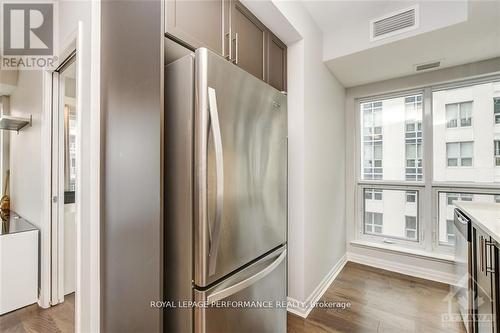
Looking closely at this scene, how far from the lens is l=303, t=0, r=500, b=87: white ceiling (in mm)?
1765

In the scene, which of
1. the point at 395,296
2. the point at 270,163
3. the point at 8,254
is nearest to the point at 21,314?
the point at 8,254

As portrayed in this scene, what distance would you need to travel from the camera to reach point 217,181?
100 centimetres

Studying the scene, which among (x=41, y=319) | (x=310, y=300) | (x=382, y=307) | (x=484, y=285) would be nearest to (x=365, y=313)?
(x=382, y=307)

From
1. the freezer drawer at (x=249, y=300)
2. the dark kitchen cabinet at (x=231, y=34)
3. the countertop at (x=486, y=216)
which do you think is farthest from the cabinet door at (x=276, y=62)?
the countertop at (x=486, y=216)

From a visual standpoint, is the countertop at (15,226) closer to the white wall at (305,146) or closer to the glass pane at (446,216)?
the white wall at (305,146)

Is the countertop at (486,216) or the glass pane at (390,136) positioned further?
the glass pane at (390,136)

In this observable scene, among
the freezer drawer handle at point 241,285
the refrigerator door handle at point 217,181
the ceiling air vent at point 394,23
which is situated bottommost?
the freezer drawer handle at point 241,285

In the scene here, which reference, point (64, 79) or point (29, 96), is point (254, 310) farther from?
point (29, 96)

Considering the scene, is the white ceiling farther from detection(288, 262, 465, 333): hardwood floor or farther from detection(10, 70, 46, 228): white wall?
detection(10, 70, 46, 228): white wall

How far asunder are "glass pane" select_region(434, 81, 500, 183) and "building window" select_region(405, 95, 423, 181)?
0.45 ft

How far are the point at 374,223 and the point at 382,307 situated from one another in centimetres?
125

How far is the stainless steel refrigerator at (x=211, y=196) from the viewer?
3.18 ft

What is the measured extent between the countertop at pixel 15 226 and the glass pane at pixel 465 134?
4215 millimetres

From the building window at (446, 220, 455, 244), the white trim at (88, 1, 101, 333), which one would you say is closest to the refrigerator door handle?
the white trim at (88, 1, 101, 333)
